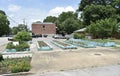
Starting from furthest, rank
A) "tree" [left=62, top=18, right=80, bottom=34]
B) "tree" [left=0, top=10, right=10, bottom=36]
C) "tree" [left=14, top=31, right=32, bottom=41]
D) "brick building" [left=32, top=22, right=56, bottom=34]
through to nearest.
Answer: "brick building" [left=32, top=22, right=56, bottom=34] → "tree" [left=0, top=10, right=10, bottom=36] → "tree" [left=62, top=18, right=80, bottom=34] → "tree" [left=14, top=31, right=32, bottom=41]

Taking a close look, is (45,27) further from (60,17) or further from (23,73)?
(23,73)

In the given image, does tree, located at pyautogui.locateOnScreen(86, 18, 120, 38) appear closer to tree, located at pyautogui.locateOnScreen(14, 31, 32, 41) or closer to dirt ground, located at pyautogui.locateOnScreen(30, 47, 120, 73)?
tree, located at pyautogui.locateOnScreen(14, 31, 32, 41)

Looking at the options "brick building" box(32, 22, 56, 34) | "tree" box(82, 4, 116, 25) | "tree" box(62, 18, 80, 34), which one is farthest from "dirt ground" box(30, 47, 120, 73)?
"brick building" box(32, 22, 56, 34)

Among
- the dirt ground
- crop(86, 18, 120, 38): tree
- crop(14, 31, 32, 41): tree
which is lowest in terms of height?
the dirt ground

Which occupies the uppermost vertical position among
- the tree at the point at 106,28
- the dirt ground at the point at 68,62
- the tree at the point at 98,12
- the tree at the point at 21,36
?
the tree at the point at 98,12

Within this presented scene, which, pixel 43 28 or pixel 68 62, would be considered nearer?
pixel 68 62

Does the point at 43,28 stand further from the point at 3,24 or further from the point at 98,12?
the point at 98,12

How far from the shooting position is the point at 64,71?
11.5 metres

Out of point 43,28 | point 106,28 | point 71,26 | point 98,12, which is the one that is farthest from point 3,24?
point 106,28

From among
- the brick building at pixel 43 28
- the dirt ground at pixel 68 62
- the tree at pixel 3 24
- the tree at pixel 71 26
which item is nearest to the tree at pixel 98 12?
the tree at pixel 71 26

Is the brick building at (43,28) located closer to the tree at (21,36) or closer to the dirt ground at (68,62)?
the tree at (21,36)

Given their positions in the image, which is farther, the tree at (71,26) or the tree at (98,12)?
the tree at (71,26)

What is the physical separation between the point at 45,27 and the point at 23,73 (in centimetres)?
7889

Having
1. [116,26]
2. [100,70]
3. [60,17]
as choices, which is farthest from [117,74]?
[60,17]
